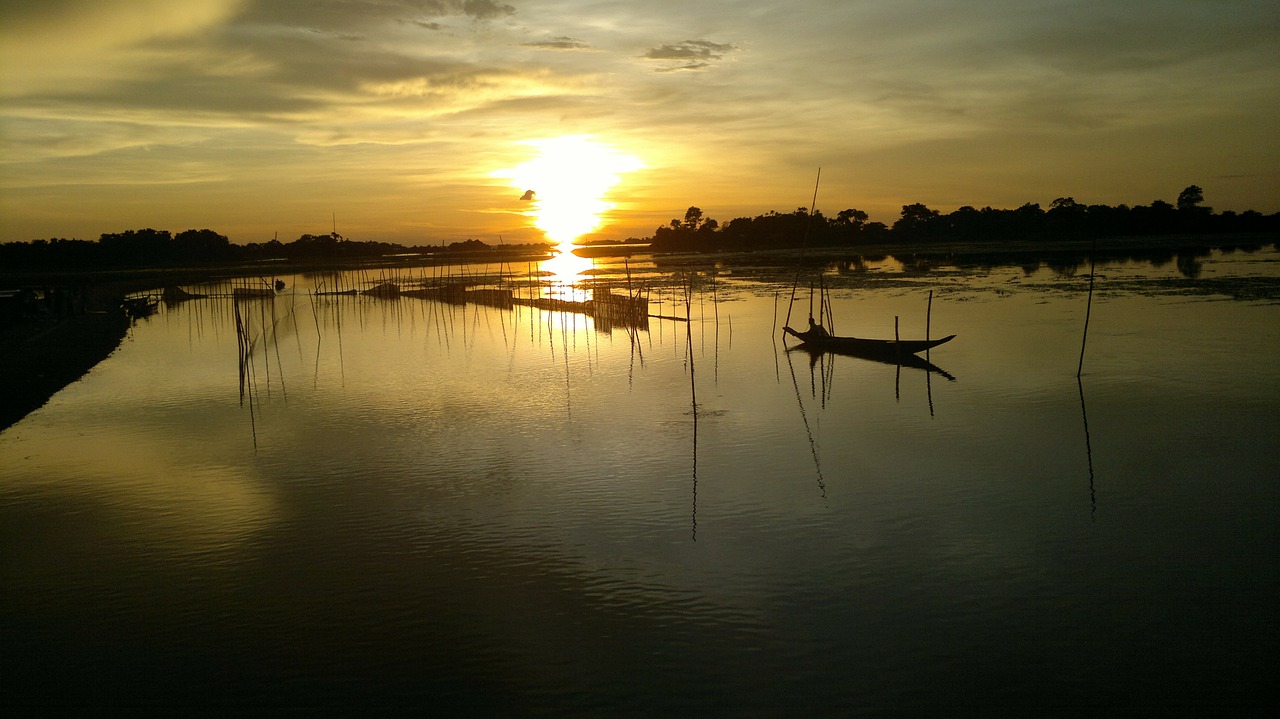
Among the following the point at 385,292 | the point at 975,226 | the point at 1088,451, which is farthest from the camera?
the point at 975,226

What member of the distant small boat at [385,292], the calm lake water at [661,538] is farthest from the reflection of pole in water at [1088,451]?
the distant small boat at [385,292]

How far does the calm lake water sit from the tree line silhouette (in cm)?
4645

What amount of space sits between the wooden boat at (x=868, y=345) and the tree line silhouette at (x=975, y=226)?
41064 millimetres

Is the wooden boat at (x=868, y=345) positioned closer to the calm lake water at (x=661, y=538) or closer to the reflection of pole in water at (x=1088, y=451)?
the calm lake water at (x=661, y=538)

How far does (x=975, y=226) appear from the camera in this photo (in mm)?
73250

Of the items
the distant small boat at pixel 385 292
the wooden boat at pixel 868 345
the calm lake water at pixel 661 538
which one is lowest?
the calm lake water at pixel 661 538

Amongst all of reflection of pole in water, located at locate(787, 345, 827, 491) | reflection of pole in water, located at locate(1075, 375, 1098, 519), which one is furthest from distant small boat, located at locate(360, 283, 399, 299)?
reflection of pole in water, located at locate(1075, 375, 1098, 519)

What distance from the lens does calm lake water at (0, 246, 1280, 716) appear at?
4.79m

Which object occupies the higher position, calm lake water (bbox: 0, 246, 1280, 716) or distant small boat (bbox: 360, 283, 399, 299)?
distant small boat (bbox: 360, 283, 399, 299)

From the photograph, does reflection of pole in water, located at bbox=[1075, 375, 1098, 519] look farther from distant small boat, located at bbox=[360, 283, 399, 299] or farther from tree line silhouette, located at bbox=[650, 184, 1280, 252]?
tree line silhouette, located at bbox=[650, 184, 1280, 252]

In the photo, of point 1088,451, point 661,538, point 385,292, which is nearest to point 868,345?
point 1088,451

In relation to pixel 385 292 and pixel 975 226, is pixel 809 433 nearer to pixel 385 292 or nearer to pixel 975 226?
pixel 385 292

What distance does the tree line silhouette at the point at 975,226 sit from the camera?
6606 centimetres

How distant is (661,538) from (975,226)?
242 feet
